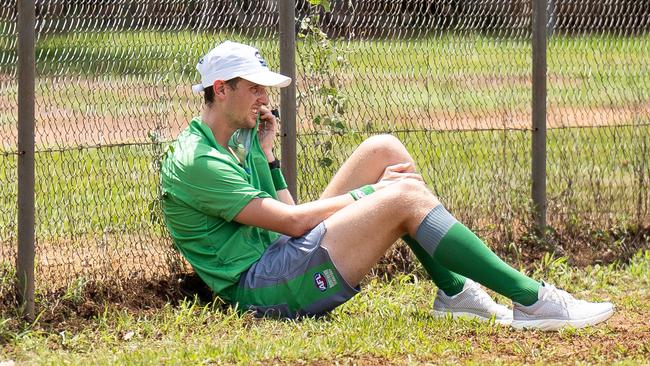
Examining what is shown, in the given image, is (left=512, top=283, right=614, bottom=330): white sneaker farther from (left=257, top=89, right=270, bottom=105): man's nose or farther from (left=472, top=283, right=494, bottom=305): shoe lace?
(left=257, top=89, right=270, bottom=105): man's nose

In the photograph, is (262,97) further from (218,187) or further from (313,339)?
(313,339)

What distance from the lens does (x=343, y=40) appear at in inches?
242

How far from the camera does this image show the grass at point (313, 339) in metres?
4.55

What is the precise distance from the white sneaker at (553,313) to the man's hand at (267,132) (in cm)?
139

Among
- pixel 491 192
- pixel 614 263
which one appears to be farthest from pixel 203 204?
pixel 614 263

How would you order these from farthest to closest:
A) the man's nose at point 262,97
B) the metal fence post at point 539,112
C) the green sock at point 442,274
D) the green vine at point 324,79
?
the metal fence post at point 539,112 < the green vine at point 324,79 < the green sock at point 442,274 < the man's nose at point 262,97

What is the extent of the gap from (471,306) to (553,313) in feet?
1.32

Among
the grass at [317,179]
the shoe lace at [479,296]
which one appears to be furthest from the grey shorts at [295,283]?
the grass at [317,179]

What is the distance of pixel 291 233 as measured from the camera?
506 centimetres

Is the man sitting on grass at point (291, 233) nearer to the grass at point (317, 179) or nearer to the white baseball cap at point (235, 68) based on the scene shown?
the white baseball cap at point (235, 68)

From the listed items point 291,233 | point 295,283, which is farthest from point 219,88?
point 295,283

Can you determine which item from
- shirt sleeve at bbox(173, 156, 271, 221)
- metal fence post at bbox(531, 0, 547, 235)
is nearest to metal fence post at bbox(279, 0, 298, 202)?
shirt sleeve at bbox(173, 156, 271, 221)

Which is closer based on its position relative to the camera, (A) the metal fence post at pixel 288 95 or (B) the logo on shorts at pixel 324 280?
(B) the logo on shorts at pixel 324 280

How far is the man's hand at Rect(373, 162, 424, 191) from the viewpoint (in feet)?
17.1
